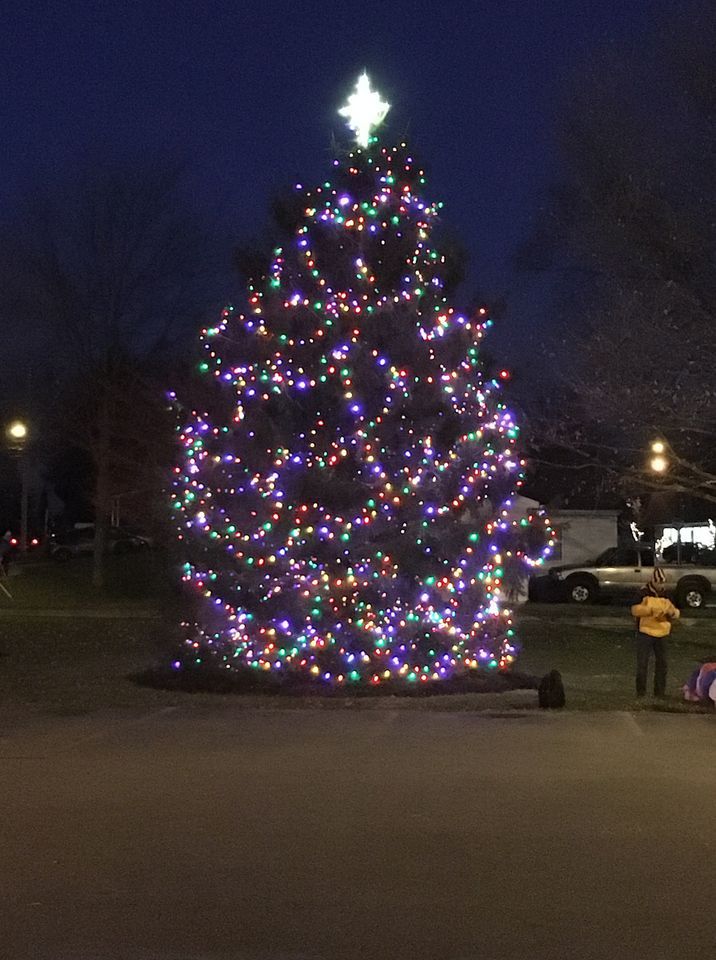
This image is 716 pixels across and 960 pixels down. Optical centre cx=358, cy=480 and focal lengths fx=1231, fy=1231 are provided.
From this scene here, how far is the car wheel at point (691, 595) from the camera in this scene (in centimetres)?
3409

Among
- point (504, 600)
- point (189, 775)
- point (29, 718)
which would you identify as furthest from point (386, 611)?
point (189, 775)

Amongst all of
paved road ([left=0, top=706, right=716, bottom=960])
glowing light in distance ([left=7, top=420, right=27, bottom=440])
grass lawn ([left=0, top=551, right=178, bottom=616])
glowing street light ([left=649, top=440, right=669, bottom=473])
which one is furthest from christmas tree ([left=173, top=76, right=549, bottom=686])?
glowing light in distance ([left=7, top=420, right=27, bottom=440])

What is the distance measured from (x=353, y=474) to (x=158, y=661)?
4523 mm

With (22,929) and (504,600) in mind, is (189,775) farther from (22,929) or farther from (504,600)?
(504,600)

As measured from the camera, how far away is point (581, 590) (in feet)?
116

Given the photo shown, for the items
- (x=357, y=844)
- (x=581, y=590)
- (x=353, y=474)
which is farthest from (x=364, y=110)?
(x=581, y=590)

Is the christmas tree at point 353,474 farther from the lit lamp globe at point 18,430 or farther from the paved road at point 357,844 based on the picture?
the lit lamp globe at point 18,430

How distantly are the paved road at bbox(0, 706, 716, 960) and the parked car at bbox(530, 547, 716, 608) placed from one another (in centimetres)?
2274

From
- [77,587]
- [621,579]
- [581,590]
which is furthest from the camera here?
[77,587]

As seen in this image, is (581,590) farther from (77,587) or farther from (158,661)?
(158,661)

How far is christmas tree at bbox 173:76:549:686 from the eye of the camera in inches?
606

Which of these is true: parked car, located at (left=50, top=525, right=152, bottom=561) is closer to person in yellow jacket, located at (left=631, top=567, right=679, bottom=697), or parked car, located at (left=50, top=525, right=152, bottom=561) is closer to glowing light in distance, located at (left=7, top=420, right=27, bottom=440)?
glowing light in distance, located at (left=7, top=420, right=27, bottom=440)

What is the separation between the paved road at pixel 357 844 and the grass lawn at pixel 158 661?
2185 mm

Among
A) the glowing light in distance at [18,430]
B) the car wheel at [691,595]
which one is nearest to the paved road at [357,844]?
the glowing light in distance at [18,430]
